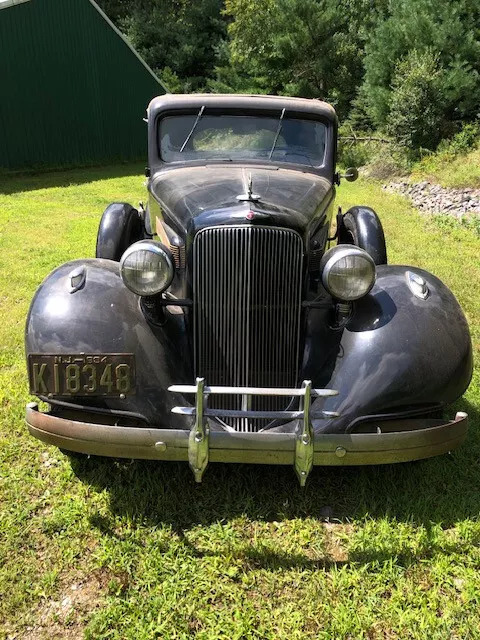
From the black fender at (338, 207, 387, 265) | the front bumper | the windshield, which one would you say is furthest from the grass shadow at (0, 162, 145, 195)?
the front bumper

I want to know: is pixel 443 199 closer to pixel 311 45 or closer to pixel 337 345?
pixel 337 345

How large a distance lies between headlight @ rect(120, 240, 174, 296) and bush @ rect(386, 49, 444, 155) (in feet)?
48.0

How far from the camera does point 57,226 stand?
7.95 metres

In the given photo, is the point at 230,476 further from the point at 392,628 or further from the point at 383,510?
the point at 392,628

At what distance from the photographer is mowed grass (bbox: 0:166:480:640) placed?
2.00 m

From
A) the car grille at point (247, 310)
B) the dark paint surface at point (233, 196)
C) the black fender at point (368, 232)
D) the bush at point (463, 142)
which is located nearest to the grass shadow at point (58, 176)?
the bush at point (463, 142)

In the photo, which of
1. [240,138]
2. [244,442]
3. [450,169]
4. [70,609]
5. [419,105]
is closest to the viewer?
[70,609]

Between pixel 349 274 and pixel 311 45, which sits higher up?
pixel 349 274

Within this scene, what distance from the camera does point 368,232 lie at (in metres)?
3.70

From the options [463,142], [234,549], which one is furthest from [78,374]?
[463,142]

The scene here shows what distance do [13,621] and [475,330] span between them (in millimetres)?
3922

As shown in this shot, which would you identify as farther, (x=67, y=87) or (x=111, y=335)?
(x=67, y=87)

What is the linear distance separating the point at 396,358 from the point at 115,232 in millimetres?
2267

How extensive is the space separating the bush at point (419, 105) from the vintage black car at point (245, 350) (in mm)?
14182
